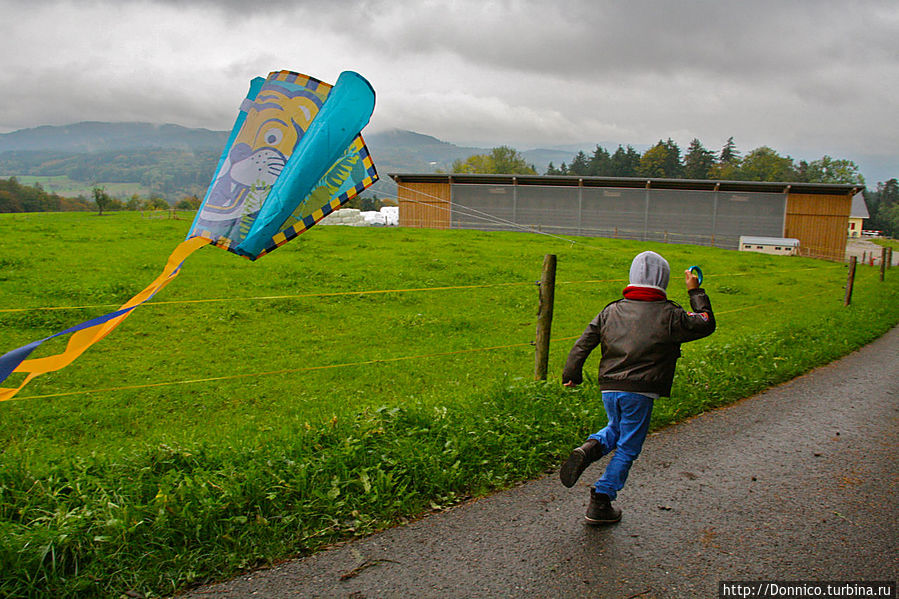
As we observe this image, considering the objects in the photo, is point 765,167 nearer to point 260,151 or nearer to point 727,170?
point 727,170

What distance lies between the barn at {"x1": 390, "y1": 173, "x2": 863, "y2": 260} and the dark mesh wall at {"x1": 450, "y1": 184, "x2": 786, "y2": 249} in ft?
0.21

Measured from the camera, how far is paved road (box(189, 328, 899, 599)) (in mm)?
3254

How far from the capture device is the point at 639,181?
1644 inches

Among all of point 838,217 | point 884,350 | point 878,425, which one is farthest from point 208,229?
point 838,217

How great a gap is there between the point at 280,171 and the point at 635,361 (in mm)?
2618

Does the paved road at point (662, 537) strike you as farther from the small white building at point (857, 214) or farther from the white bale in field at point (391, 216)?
the small white building at point (857, 214)

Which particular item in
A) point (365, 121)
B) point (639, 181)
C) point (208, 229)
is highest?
point (639, 181)

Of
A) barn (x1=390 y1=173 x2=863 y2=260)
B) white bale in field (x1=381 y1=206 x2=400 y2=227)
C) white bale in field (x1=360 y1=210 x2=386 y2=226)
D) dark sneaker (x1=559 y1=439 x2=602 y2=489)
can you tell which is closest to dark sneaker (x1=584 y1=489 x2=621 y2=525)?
dark sneaker (x1=559 y1=439 x2=602 y2=489)

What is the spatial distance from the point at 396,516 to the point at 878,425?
529 centimetres

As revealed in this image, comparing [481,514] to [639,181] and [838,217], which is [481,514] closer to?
[639,181]

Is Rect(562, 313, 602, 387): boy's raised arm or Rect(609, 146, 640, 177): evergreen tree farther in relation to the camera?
Rect(609, 146, 640, 177): evergreen tree

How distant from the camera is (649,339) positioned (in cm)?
390

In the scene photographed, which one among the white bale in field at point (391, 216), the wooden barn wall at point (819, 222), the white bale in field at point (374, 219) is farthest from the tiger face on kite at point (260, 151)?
the wooden barn wall at point (819, 222)

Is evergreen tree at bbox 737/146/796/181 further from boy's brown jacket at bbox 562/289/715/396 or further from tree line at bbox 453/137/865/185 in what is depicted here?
boy's brown jacket at bbox 562/289/715/396
